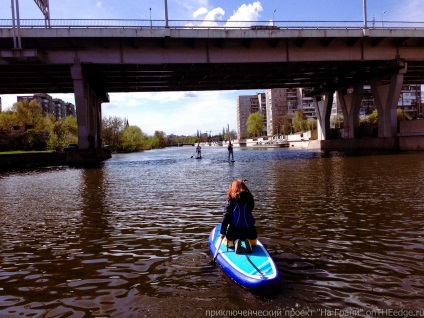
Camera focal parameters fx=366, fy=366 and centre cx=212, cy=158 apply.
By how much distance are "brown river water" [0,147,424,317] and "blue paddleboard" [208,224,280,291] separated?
5.7 inches

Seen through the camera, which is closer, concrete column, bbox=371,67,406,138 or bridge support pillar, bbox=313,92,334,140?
concrete column, bbox=371,67,406,138

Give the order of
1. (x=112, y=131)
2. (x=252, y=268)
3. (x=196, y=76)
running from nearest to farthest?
1. (x=252, y=268)
2. (x=196, y=76)
3. (x=112, y=131)

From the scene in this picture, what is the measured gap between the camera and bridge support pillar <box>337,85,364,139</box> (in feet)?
175

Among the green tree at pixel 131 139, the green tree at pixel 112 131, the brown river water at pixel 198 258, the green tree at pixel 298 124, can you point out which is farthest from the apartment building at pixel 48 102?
the brown river water at pixel 198 258

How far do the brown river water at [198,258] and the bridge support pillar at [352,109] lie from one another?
142ft

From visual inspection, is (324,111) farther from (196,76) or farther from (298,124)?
(298,124)

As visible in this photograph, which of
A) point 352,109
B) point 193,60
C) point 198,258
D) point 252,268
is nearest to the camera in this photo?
point 252,268

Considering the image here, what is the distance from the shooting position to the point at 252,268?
553cm

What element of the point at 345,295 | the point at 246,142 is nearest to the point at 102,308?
the point at 345,295

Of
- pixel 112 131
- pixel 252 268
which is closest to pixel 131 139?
pixel 112 131

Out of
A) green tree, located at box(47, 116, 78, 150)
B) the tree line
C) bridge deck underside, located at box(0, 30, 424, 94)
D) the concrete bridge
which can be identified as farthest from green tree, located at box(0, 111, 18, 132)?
the concrete bridge

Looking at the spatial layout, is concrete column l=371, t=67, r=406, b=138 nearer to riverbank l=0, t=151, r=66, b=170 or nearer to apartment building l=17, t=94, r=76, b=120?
riverbank l=0, t=151, r=66, b=170

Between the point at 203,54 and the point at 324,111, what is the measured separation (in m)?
31.9

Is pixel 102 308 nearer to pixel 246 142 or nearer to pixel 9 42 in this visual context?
pixel 9 42
